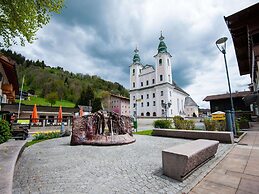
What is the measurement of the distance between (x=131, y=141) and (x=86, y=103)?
178ft

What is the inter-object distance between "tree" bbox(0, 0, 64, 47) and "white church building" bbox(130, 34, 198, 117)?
42.1 meters

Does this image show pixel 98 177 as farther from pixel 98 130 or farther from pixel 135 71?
pixel 135 71

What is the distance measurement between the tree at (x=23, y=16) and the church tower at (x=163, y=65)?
152ft

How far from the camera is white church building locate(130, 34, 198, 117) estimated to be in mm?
50094

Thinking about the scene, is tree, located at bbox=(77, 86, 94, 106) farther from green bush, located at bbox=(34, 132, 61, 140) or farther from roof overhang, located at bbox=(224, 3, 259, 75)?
roof overhang, located at bbox=(224, 3, 259, 75)

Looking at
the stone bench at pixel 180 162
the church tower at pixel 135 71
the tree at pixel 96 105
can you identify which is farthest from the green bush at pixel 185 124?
the church tower at pixel 135 71

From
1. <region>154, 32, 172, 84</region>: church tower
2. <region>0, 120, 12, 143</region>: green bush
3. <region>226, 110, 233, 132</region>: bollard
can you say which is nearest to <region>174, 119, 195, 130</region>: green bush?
<region>226, 110, 233, 132</region>: bollard

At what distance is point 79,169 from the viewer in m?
3.88

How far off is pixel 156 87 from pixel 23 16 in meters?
48.0

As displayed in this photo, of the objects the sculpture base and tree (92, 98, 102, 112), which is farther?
tree (92, 98, 102, 112)

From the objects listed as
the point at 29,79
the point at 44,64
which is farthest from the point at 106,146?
the point at 44,64

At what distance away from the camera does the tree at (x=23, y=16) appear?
5500 millimetres

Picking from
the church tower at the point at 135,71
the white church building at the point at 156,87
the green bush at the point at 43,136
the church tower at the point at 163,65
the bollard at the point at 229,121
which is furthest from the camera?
the church tower at the point at 135,71

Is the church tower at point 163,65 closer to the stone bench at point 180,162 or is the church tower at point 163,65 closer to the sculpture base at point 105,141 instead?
the sculpture base at point 105,141
